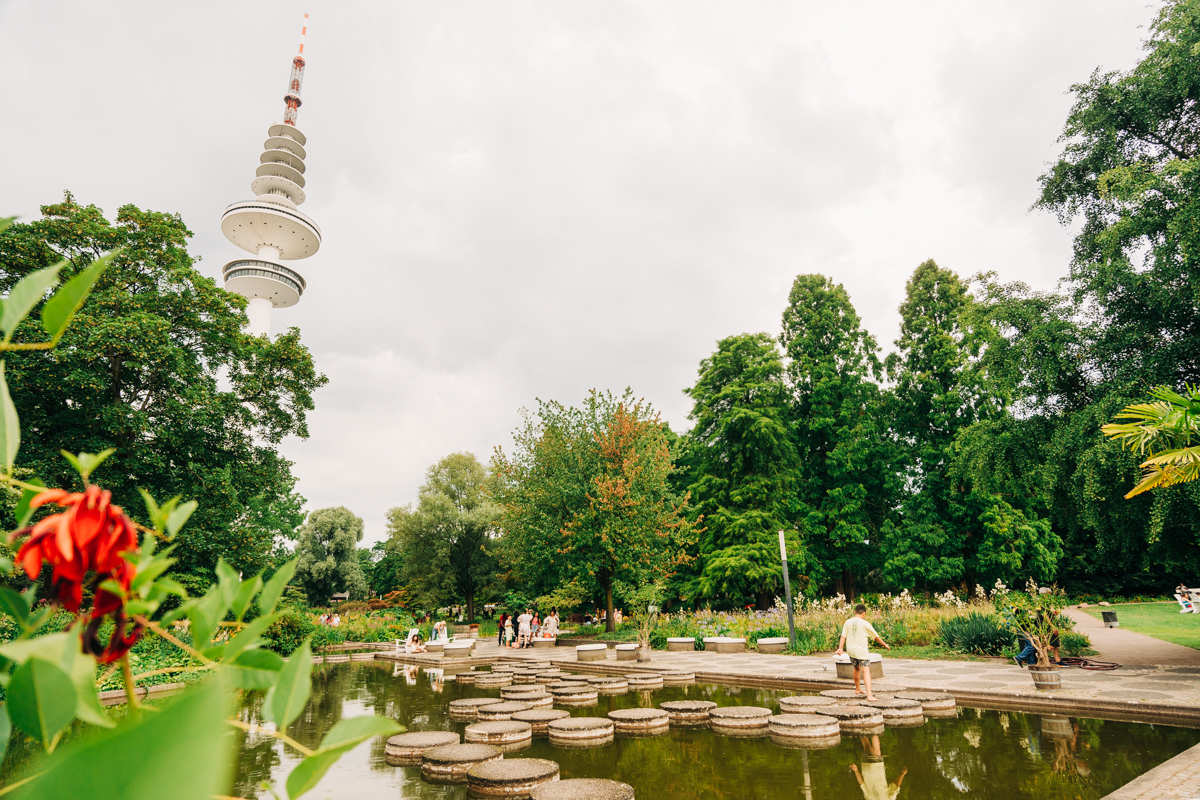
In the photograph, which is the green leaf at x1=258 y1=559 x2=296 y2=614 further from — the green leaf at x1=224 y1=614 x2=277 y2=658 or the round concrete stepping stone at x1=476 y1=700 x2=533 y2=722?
the round concrete stepping stone at x1=476 y1=700 x2=533 y2=722

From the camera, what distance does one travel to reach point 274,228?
5078cm

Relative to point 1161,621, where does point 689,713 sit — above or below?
above

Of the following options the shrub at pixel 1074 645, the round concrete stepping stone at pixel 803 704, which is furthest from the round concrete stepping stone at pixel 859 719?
the shrub at pixel 1074 645

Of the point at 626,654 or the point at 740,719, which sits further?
the point at 626,654

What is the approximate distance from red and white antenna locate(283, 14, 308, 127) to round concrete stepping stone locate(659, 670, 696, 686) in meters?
64.8

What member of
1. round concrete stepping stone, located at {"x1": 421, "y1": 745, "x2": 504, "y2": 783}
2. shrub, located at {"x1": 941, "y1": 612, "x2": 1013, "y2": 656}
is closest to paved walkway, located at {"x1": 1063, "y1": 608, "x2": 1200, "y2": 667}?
shrub, located at {"x1": 941, "y1": 612, "x2": 1013, "y2": 656}

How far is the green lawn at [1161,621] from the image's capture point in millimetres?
15766

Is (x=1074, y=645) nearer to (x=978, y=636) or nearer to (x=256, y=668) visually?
(x=978, y=636)

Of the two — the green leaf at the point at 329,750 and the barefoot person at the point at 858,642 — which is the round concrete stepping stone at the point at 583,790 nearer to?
the barefoot person at the point at 858,642

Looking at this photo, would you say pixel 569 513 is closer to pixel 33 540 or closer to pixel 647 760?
pixel 647 760

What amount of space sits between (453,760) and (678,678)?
6.93 metres

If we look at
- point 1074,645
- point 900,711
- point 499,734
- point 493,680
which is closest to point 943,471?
point 1074,645

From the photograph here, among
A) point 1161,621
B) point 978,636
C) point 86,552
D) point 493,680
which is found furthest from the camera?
point 1161,621

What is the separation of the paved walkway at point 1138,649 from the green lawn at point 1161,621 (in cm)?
41
